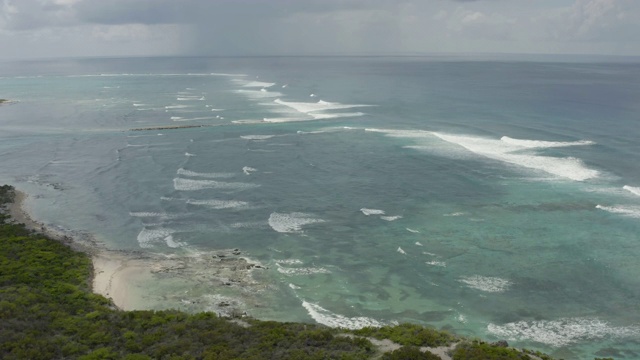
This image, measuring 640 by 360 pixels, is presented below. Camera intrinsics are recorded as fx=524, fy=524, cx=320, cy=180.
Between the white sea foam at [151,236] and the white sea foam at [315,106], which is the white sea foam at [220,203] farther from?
the white sea foam at [315,106]

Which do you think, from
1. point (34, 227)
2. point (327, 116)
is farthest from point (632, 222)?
point (327, 116)

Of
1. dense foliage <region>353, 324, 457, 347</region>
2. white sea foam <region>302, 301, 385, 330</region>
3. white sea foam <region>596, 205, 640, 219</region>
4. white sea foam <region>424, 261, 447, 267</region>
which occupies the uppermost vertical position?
white sea foam <region>596, 205, 640, 219</region>

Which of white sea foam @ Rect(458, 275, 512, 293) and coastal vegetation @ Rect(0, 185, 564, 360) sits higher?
coastal vegetation @ Rect(0, 185, 564, 360)

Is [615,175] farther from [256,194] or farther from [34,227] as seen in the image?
[34,227]

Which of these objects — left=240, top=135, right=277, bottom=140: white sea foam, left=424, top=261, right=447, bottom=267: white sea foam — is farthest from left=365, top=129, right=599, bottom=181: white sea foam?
left=424, top=261, right=447, bottom=267: white sea foam

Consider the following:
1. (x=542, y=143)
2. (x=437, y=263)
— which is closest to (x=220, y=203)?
(x=437, y=263)

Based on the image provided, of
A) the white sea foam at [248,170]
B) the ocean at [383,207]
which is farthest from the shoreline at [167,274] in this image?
the white sea foam at [248,170]

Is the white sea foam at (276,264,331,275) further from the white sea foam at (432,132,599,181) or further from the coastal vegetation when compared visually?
the white sea foam at (432,132,599,181)

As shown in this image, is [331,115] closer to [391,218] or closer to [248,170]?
[248,170]
